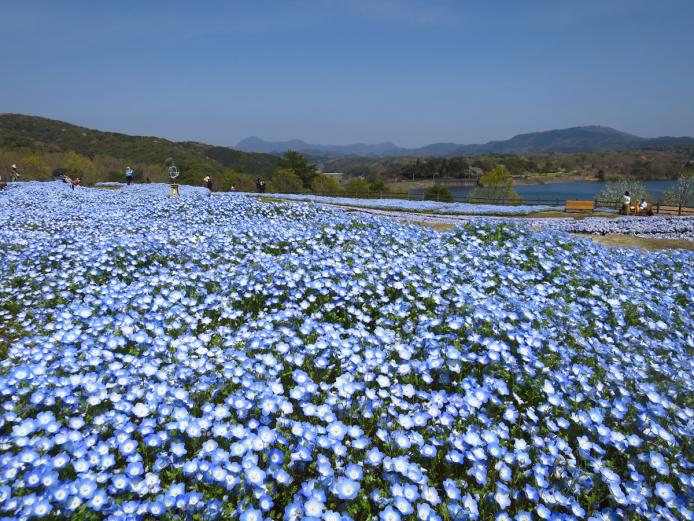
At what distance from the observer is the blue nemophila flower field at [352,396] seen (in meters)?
2.54

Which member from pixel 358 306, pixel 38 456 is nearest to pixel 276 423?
pixel 38 456

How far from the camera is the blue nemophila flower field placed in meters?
2.54

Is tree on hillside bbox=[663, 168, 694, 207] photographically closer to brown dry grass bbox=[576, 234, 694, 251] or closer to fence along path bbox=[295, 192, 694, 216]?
fence along path bbox=[295, 192, 694, 216]

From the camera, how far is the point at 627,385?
3576 millimetres

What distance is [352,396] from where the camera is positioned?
346 cm

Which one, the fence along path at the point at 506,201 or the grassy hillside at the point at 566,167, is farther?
the grassy hillside at the point at 566,167

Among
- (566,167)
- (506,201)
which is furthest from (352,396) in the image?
(566,167)

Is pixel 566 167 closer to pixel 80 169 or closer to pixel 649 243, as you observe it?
pixel 80 169

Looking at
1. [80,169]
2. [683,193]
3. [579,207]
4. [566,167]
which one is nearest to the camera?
[579,207]

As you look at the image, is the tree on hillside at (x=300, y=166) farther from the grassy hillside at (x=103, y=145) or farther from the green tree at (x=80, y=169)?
the green tree at (x=80, y=169)

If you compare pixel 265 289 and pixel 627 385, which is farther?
pixel 265 289

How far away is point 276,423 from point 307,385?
1.37 ft

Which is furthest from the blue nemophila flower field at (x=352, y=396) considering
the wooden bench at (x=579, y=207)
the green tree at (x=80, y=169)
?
the green tree at (x=80, y=169)

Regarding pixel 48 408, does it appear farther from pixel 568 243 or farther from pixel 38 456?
pixel 568 243
